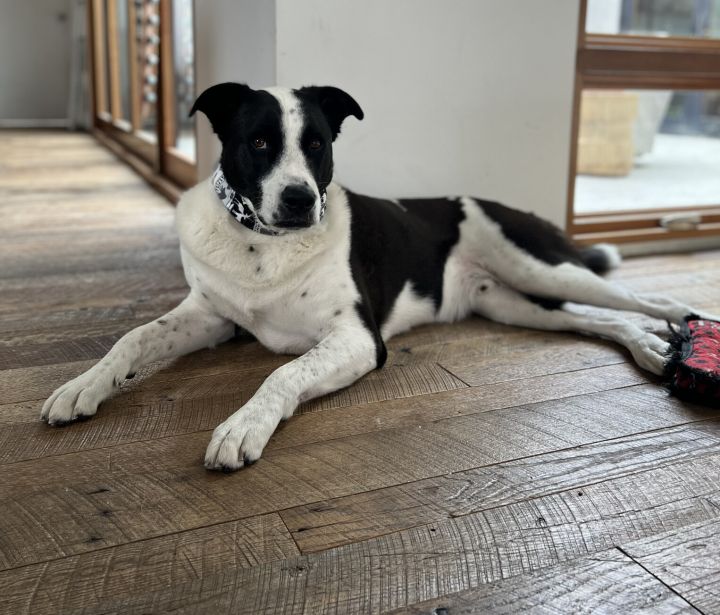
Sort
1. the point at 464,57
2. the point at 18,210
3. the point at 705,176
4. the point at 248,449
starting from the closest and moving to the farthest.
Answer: the point at 248,449
the point at 464,57
the point at 705,176
the point at 18,210

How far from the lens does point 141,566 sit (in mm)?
1064

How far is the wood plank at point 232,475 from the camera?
1.16 meters

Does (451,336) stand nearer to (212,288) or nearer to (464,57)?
(212,288)

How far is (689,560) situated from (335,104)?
4.34ft

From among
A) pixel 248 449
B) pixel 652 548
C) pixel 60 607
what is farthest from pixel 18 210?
pixel 652 548

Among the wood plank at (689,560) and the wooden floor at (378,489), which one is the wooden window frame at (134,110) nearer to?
the wooden floor at (378,489)

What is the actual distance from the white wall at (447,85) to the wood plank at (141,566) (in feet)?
5.22

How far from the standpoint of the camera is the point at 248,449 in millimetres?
1359

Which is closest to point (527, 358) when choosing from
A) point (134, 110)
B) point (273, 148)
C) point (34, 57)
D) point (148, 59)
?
point (273, 148)

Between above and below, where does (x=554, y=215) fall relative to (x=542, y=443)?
above

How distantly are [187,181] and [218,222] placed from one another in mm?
2390

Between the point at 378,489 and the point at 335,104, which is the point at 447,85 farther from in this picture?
the point at 378,489

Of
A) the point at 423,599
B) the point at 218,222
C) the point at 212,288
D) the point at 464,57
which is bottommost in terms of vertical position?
the point at 423,599

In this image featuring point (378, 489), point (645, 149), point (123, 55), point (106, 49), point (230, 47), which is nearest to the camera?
point (378, 489)
